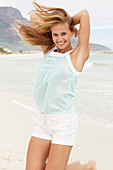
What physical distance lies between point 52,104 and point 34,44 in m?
0.65

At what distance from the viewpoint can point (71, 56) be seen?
201 cm

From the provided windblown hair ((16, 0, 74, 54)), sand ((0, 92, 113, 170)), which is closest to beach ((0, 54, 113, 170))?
sand ((0, 92, 113, 170))

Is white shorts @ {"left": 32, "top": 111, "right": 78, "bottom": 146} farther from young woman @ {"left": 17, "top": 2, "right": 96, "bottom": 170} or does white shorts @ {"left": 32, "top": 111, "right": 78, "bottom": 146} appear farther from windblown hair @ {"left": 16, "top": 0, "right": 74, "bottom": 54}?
windblown hair @ {"left": 16, "top": 0, "right": 74, "bottom": 54}

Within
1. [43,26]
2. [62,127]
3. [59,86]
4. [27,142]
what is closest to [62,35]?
[43,26]

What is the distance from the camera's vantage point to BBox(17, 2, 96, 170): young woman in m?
1.96

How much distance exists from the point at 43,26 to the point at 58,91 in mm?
531

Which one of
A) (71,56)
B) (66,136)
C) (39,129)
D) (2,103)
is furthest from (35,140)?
(2,103)

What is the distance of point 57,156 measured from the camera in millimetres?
1951

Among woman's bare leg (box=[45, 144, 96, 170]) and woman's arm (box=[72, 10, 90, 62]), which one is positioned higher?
woman's arm (box=[72, 10, 90, 62])

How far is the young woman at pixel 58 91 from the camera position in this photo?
1.96 meters

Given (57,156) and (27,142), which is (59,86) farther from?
(27,142)

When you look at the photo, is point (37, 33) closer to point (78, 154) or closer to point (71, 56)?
point (71, 56)

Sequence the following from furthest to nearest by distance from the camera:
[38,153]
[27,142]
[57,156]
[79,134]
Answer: [79,134] < [27,142] < [38,153] < [57,156]

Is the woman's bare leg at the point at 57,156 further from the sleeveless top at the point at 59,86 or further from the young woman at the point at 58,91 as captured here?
the sleeveless top at the point at 59,86
